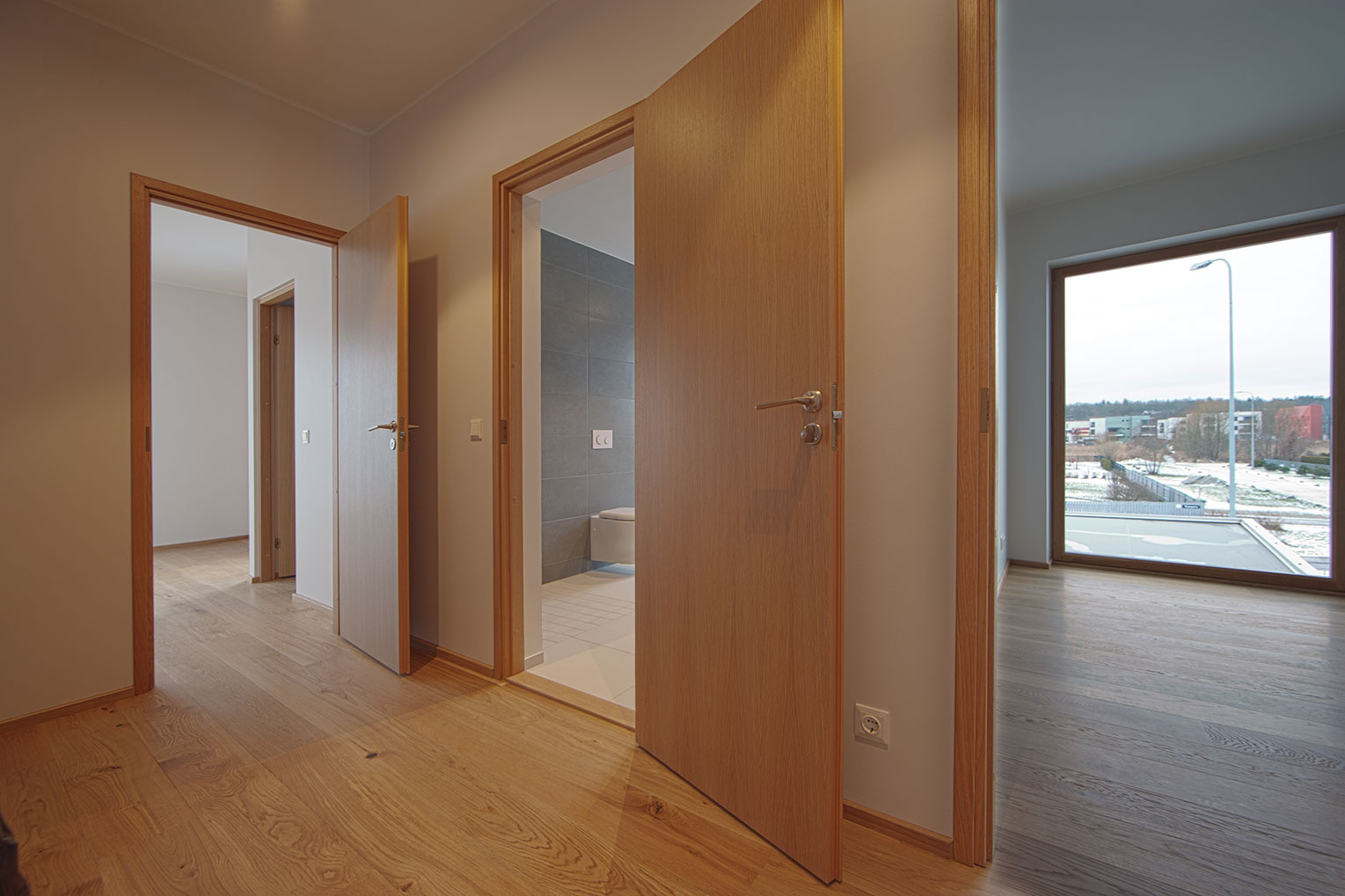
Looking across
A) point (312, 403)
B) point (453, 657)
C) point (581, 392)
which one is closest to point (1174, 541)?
point (581, 392)

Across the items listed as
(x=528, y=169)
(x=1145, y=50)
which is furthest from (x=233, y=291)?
(x=1145, y=50)

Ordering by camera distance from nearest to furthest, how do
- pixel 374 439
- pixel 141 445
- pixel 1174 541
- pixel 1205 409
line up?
pixel 141 445, pixel 374 439, pixel 1205 409, pixel 1174 541

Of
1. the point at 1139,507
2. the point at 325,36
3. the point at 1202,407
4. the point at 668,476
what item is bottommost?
the point at 1139,507

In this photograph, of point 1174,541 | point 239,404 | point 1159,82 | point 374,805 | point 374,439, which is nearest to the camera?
point 374,805

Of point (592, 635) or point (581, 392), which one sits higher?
point (581, 392)

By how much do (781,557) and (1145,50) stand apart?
118 inches

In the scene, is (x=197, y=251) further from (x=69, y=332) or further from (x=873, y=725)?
(x=873, y=725)

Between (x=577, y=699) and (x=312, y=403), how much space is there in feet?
8.71

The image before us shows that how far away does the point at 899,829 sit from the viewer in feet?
4.34

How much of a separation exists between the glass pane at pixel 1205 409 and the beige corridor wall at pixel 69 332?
565 cm

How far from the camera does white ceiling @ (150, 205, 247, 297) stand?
13.1ft

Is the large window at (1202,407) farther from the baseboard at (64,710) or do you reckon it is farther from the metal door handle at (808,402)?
the baseboard at (64,710)

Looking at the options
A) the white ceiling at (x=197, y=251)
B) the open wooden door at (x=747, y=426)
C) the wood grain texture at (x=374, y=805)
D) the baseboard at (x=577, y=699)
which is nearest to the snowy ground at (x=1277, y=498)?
the wood grain texture at (x=374, y=805)

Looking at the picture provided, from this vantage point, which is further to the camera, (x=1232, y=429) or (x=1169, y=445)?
(x=1169, y=445)
